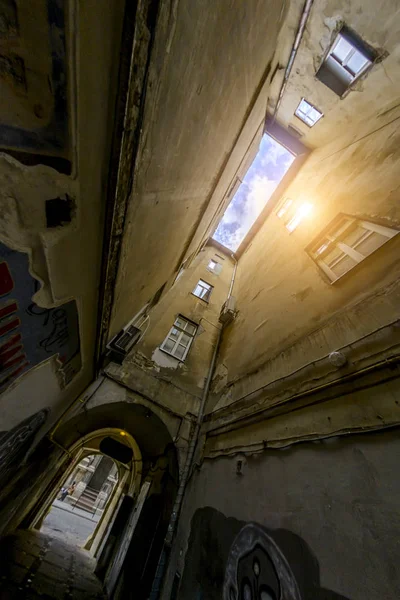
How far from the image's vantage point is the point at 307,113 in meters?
7.71

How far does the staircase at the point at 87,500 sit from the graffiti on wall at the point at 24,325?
27961 millimetres

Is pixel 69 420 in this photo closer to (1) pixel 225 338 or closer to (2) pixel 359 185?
(1) pixel 225 338

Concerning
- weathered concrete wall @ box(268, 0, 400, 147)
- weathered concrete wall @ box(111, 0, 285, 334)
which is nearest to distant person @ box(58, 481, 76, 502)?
weathered concrete wall @ box(111, 0, 285, 334)

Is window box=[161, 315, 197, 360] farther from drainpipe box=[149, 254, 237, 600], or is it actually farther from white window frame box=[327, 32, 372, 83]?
white window frame box=[327, 32, 372, 83]

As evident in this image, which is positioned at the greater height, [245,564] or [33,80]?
[33,80]

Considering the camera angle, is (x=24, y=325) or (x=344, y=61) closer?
(x=24, y=325)

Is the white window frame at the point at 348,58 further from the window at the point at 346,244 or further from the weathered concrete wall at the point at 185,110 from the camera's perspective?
the window at the point at 346,244

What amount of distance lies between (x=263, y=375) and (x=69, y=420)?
Result: 4.98 m

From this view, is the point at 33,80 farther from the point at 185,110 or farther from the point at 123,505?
the point at 123,505

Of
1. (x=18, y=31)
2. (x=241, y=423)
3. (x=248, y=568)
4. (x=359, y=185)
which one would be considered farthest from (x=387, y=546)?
(x=359, y=185)

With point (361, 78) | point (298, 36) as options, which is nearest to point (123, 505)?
point (361, 78)

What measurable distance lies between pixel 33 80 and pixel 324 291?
397 centimetres

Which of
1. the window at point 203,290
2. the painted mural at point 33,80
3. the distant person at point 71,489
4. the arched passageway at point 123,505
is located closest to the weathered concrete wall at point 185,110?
the painted mural at point 33,80

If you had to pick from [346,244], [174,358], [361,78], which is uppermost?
[361,78]
